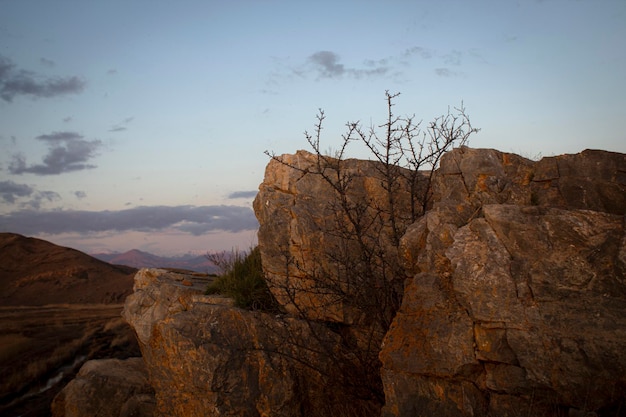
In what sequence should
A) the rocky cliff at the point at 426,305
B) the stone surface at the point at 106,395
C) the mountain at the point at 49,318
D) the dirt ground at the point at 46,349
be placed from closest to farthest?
the rocky cliff at the point at 426,305, the stone surface at the point at 106,395, the dirt ground at the point at 46,349, the mountain at the point at 49,318

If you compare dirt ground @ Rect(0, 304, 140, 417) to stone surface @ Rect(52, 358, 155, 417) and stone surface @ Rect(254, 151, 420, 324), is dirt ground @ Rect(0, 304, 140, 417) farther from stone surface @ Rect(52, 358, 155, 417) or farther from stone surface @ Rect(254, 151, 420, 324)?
stone surface @ Rect(254, 151, 420, 324)

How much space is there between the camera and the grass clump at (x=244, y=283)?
8492 mm

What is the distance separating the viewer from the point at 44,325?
21953 millimetres

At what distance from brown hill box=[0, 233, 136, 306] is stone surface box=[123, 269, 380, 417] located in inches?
1048

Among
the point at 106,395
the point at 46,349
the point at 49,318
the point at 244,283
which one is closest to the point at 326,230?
the point at 244,283

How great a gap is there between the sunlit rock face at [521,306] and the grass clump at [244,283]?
367cm

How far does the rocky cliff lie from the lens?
4156 mm

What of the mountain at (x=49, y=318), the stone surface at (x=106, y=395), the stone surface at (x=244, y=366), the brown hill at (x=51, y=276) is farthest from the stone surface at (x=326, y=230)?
the brown hill at (x=51, y=276)

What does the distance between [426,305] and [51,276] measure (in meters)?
36.4

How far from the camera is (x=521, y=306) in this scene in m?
4.40

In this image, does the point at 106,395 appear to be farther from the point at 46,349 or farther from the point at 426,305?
the point at 46,349

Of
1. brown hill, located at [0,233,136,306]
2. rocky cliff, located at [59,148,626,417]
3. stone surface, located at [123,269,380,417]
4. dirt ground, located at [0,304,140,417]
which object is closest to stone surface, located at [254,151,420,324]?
rocky cliff, located at [59,148,626,417]

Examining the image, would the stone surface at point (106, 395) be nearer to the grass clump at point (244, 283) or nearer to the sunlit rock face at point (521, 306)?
the grass clump at point (244, 283)

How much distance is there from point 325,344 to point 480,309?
342cm
